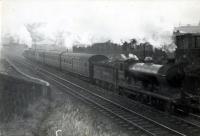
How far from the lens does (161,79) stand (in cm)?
1288

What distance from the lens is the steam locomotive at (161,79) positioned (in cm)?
1281

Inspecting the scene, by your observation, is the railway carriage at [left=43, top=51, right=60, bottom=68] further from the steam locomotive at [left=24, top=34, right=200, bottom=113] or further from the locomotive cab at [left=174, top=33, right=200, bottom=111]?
the locomotive cab at [left=174, top=33, right=200, bottom=111]

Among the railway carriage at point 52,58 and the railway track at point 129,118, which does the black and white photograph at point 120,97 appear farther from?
the railway carriage at point 52,58

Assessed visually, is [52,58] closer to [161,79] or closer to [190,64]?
[190,64]

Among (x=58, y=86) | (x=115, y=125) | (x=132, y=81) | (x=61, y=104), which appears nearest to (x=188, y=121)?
(x=115, y=125)

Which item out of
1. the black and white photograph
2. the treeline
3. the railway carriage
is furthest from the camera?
the railway carriage

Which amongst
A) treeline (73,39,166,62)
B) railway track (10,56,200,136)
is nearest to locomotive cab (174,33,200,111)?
treeline (73,39,166,62)

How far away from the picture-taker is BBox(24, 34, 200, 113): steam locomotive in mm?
12812

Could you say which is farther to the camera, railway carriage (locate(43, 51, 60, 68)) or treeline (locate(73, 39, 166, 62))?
railway carriage (locate(43, 51, 60, 68))

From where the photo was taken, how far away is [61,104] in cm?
1444

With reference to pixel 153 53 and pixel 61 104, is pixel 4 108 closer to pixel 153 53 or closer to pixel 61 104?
pixel 61 104

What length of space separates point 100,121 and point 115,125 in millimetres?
712

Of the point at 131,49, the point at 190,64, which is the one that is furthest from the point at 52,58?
the point at 190,64

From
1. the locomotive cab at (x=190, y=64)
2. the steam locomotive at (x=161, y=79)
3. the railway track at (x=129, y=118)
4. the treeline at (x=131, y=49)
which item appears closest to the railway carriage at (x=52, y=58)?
the treeline at (x=131, y=49)
